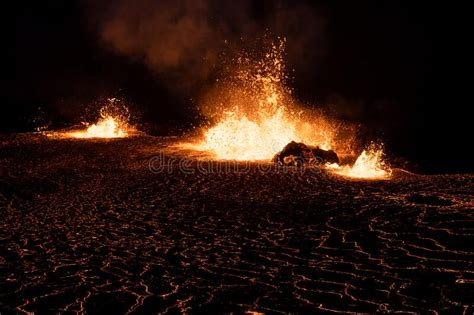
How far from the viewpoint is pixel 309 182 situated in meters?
8.91

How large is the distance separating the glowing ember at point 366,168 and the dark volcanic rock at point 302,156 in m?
0.44

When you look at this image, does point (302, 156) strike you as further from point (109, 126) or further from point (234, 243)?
point (109, 126)

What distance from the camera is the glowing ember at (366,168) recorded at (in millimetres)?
9648

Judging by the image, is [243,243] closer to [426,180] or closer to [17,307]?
[17,307]

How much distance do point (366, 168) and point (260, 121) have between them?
8322 mm

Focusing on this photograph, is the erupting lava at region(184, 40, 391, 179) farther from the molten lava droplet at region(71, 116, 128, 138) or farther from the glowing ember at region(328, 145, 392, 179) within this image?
the molten lava droplet at region(71, 116, 128, 138)

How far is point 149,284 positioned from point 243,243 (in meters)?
1.49

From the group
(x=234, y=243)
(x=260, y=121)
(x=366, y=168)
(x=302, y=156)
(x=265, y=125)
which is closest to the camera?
(x=234, y=243)

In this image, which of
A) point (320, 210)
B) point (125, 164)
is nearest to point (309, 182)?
point (320, 210)

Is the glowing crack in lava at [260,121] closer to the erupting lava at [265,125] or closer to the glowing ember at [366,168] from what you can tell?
the erupting lava at [265,125]

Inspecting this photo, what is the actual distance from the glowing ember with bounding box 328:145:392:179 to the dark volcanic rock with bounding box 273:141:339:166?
436 mm

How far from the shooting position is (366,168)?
33.2 ft

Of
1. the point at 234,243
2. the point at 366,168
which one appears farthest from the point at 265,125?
the point at 234,243

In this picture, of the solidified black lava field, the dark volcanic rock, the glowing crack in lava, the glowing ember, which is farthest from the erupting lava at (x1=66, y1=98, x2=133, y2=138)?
the glowing ember
